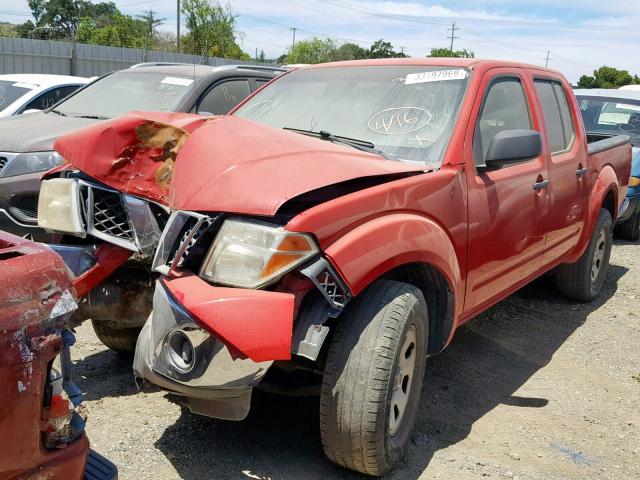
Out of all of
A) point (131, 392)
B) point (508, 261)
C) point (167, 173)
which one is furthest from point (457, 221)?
point (131, 392)

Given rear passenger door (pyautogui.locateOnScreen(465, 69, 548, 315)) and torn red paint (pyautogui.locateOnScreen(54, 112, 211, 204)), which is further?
rear passenger door (pyautogui.locateOnScreen(465, 69, 548, 315))

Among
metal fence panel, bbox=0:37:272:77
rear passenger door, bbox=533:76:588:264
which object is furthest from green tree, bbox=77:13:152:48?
rear passenger door, bbox=533:76:588:264

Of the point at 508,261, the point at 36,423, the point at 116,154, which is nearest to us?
the point at 36,423

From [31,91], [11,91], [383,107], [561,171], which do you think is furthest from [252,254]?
[11,91]

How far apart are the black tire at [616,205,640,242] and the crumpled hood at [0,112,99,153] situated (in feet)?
22.0

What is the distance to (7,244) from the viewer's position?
6.28 ft

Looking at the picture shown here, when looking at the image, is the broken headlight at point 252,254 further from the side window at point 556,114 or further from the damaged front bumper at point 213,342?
the side window at point 556,114

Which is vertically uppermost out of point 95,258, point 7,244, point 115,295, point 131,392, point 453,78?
point 453,78

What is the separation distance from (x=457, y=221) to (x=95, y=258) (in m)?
1.83

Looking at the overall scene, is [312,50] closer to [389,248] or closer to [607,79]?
[607,79]

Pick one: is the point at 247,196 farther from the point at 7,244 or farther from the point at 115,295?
the point at 115,295

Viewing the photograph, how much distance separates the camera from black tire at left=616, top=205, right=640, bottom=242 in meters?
8.70

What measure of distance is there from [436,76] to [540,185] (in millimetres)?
1008

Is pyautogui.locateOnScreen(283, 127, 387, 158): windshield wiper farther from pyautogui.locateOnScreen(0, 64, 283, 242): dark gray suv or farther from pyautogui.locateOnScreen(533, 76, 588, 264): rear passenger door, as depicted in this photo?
pyautogui.locateOnScreen(0, 64, 283, 242): dark gray suv
